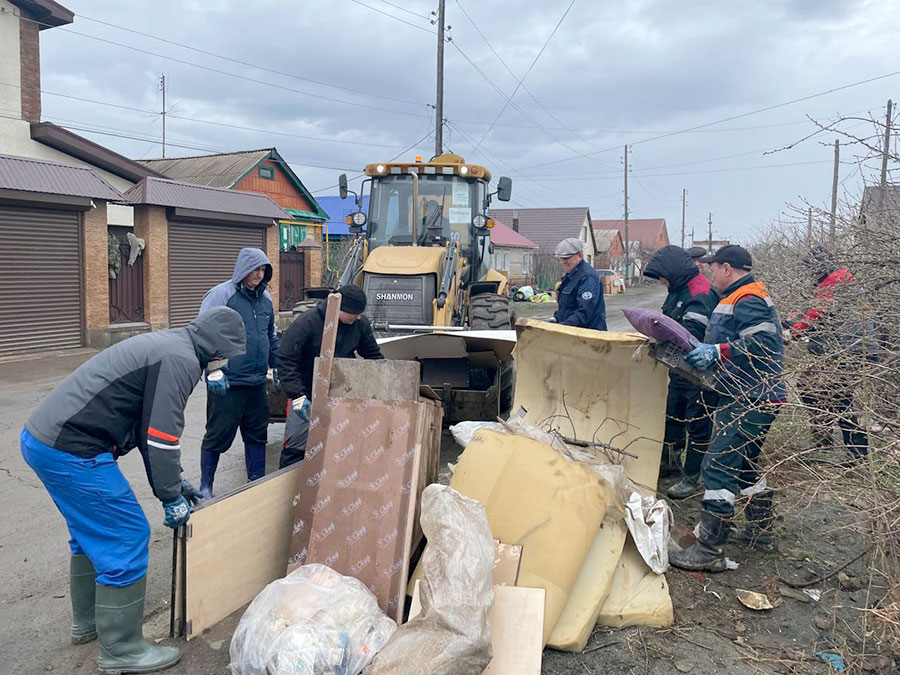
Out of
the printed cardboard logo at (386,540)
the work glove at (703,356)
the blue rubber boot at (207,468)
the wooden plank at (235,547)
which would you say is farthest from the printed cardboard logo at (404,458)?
the blue rubber boot at (207,468)

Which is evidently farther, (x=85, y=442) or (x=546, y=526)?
(x=546, y=526)

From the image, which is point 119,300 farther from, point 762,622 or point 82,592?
point 762,622

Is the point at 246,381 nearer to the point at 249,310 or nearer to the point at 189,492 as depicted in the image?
the point at 249,310

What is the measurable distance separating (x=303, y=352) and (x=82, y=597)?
74.2 inches

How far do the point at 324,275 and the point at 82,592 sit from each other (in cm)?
1717

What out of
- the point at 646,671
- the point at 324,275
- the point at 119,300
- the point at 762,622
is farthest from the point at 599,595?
the point at 324,275

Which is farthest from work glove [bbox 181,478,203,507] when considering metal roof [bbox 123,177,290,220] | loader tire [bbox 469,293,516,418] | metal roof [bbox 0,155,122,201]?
metal roof [bbox 123,177,290,220]

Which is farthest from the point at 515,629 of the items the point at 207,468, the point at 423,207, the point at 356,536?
the point at 423,207

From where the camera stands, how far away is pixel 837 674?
288cm

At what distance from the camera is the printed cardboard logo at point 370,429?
3.49 metres

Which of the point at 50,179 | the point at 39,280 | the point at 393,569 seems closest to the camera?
the point at 393,569

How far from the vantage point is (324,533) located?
3.39m

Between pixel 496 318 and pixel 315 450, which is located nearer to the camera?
pixel 315 450

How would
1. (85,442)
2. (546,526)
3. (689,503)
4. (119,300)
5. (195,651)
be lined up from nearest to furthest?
(85,442), (195,651), (546,526), (689,503), (119,300)
